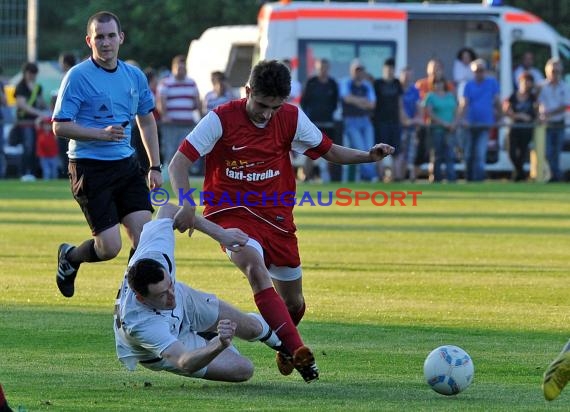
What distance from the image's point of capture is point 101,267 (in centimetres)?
1614

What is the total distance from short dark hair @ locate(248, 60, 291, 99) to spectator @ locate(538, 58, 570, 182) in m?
20.4

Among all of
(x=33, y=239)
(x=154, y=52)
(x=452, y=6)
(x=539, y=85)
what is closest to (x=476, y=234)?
(x=33, y=239)

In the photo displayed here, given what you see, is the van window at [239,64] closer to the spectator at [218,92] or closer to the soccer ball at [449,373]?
the spectator at [218,92]

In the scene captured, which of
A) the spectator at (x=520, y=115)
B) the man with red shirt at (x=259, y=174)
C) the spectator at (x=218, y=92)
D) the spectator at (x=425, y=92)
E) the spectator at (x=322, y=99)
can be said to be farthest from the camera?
the spectator at (x=520, y=115)

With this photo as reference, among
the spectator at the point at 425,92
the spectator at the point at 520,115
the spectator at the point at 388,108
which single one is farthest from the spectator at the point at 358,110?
the spectator at the point at 520,115

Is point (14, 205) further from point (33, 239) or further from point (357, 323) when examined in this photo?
point (357, 323)

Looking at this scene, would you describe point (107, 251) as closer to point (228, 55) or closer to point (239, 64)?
point (228, 55)

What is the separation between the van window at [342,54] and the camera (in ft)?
105

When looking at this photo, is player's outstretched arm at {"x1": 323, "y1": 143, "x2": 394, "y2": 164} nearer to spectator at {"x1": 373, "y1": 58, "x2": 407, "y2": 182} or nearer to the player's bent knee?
the player's bent knee

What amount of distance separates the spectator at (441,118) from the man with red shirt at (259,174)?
18.7 meters

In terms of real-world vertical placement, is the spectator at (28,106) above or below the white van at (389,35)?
below

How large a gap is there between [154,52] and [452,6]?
2159 centimetres

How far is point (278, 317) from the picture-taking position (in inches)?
373

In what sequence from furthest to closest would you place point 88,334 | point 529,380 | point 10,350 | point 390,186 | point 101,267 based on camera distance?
1. point 390,186
2. point 101,267
3. point 88,334
4. point 10,350
5. point 529,380
